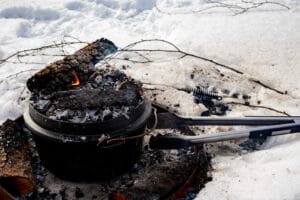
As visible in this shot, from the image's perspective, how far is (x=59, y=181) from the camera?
2.94 metres

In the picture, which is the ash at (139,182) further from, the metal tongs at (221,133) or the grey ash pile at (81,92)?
the grey ash pile at (81,92)

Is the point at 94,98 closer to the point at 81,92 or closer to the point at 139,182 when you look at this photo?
the point at 81,92

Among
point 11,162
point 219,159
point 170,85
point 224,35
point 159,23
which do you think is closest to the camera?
point 11,162

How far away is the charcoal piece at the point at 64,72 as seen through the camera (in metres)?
2.84

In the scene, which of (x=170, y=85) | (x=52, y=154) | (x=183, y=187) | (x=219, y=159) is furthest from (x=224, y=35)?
(x=52, y=154)

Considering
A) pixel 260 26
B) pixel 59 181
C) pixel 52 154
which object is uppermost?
pixel 260 26

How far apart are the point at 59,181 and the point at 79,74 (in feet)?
2.76

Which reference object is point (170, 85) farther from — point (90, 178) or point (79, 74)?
point (90, 178)

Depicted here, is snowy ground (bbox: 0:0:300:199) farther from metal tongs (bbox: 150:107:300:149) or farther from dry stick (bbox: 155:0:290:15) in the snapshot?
metal tongs (bbox: 150:107:300:149)

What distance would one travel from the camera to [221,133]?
2918 millimetres

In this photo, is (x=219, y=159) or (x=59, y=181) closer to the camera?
(x=59, y=181)

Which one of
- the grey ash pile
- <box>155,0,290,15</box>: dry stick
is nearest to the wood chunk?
the grey ash pile

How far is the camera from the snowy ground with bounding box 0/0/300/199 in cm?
281

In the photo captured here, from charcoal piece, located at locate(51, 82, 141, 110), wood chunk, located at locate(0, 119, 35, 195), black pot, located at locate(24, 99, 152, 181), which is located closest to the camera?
black pot, located at locate(24, 99, 152, 181)
